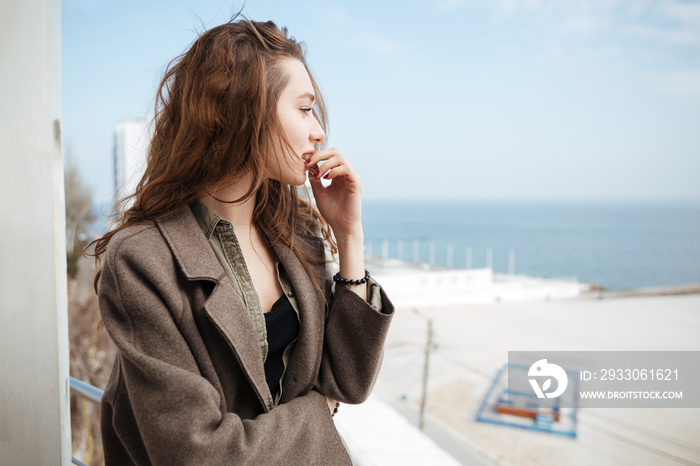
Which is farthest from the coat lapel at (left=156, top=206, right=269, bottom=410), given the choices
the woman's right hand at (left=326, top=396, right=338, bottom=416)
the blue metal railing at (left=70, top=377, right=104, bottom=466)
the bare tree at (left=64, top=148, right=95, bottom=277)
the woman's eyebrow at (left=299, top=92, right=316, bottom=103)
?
the bare tree at (left=64, top=148, right=95, bottom=277)

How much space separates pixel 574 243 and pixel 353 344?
71.1 meters

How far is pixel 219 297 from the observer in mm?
774

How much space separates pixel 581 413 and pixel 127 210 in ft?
65.2

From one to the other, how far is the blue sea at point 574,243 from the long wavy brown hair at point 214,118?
150 ft

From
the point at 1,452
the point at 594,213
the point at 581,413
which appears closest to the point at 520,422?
the point at 581,413

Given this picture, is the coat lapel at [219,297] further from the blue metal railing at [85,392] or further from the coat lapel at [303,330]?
the blue metal railing at [85,392]

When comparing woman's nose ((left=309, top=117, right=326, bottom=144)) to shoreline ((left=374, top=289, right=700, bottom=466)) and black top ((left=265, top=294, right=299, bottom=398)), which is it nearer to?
black top ((left=265, top=294, right=299, bottom=398))

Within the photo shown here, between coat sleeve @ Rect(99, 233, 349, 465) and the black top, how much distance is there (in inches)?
3.6

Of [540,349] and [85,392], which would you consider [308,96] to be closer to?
[85,392]

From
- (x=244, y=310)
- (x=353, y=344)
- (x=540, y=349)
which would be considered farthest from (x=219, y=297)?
(x=540, y=349)

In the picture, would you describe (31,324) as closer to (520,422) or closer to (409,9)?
(520,422)

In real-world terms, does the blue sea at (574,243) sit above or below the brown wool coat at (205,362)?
below

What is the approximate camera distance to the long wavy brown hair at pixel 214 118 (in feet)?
2.69

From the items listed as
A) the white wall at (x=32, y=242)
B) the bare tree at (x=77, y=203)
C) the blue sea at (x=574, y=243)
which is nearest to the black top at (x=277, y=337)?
the white wall at (x=32, y=242)
